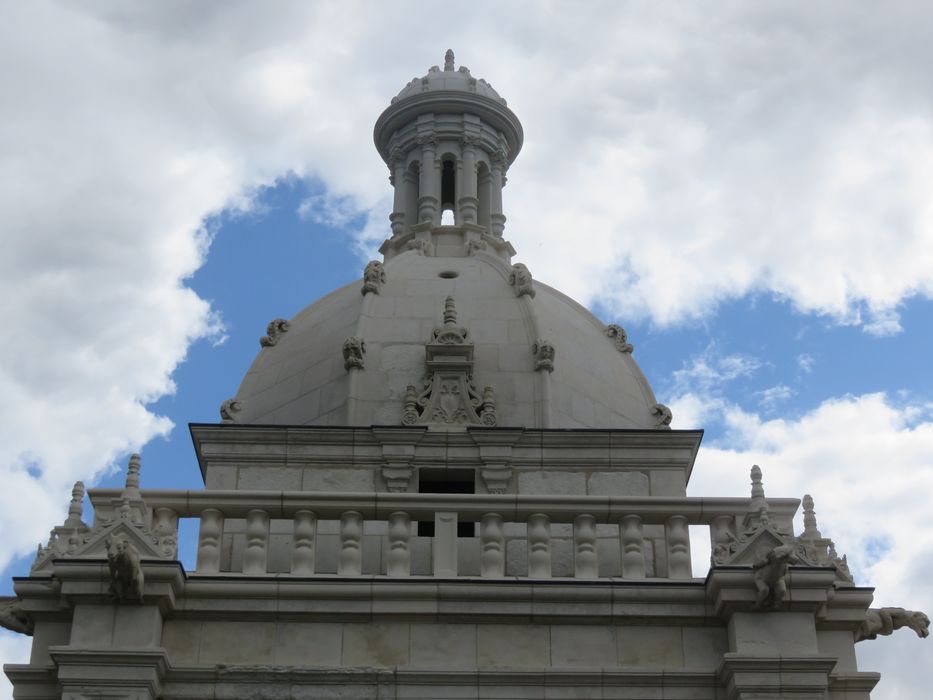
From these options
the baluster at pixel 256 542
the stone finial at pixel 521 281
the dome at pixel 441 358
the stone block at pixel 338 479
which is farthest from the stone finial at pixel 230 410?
the baluster at pixel 256 542

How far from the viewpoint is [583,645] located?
26766 millimetres

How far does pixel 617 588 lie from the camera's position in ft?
88.3

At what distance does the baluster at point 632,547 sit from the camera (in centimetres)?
2745

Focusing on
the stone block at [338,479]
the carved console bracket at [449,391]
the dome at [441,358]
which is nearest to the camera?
the stone block at [338,479]

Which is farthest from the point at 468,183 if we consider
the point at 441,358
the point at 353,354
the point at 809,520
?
the point at 809,520

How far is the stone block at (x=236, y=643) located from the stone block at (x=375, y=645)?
1.10 meters

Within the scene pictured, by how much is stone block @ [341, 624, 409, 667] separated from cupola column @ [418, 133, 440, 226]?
65.6 feet

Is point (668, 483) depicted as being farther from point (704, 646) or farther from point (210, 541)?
point (210, 541)

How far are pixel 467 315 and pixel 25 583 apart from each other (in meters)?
13.9

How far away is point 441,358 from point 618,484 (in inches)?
172

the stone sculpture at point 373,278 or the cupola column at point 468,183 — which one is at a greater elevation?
the cupola column at point 468,183

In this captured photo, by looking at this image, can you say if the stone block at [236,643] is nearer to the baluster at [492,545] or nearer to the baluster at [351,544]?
the baluster at [351,544]

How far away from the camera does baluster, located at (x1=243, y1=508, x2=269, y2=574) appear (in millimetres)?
27453

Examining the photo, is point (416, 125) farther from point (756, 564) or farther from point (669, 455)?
point (756, 564)
